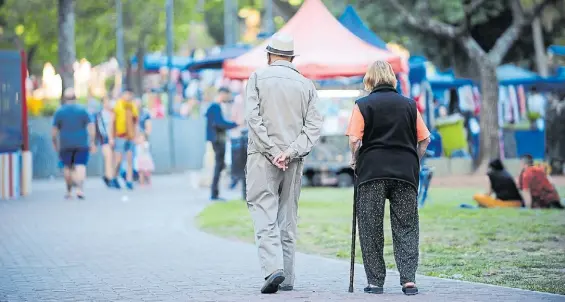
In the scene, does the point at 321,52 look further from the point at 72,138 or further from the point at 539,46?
the point at 539,46

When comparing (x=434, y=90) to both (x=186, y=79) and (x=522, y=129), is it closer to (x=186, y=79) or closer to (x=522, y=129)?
(x=522, y=129)

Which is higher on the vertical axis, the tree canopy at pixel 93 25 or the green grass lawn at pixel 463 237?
the tree canopy at pixel 93 25

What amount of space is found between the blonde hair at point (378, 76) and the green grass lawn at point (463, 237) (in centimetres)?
176

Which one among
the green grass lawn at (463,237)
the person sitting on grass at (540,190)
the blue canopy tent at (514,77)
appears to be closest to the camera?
the green grass lawn at (463,237)

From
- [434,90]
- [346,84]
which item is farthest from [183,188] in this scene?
[434,90]

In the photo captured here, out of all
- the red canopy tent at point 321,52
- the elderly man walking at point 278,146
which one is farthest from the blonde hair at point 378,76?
the red canopy tent at point 321,52

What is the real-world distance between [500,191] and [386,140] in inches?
359

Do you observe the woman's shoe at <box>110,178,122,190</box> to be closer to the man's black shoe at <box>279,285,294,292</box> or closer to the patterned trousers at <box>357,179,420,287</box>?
the man's black shoe at <box>279,285,294,292</box>

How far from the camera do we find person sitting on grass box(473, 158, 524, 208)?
18.0m

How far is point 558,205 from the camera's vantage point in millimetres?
17797

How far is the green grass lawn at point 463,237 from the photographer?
1066 centimetres

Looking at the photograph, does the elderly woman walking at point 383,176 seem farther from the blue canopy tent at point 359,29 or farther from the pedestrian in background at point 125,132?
the pedestrian in background at point 125,132

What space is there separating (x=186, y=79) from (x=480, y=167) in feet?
88.2

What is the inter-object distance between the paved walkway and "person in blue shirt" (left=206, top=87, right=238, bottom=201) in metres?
1.84
